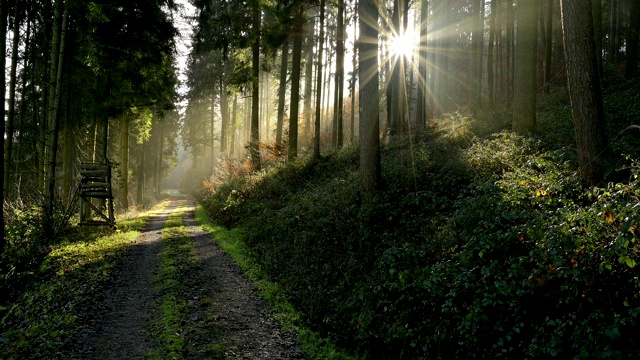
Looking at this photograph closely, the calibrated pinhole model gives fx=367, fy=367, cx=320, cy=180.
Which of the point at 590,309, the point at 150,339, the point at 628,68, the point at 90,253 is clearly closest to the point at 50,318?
the point at 150,339

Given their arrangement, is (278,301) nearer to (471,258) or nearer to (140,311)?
(140,311)

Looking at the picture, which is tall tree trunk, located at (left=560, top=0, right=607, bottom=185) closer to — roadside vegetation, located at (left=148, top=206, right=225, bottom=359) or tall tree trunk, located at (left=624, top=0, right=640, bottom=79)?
roadside vegetation, located at (left=148, top=206, right=225, bottom=359)

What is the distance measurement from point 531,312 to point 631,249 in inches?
49.5

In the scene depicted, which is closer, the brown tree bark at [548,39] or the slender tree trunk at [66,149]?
the slender tree trunk at [66,149]

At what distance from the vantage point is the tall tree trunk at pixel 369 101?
8936 mm

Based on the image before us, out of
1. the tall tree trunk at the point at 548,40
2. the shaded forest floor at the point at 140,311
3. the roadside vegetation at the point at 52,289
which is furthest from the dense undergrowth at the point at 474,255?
the tall tree trunk at the point at 548,40

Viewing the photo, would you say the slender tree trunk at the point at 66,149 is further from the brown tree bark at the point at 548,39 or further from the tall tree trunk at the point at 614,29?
the tall tree trunk at the point at 614,29


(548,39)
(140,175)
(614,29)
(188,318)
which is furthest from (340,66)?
(140,175)

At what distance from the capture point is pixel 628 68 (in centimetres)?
1752

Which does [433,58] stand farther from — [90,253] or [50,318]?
[50,318]

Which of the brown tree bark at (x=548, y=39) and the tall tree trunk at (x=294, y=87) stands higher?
the brown tree bark at (x=548, y=39)

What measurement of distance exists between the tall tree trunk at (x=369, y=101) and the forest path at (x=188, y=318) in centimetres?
387

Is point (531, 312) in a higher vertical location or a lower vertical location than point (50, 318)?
higher

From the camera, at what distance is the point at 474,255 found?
218 inches
